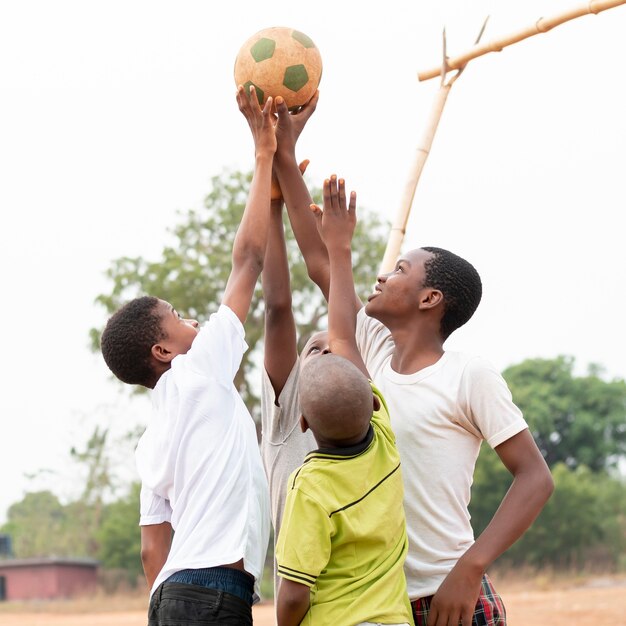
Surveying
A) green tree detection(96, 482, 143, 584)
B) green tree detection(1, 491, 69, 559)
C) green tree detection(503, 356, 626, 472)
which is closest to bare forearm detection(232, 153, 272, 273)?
green tree detection(96, 482, 143, 584)

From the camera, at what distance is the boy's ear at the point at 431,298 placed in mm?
3268

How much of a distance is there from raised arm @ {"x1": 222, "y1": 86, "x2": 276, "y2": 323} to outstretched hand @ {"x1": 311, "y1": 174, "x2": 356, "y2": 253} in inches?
8.2

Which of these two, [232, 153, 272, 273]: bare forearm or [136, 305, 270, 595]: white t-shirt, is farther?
[232, 153, 272, 273]: bare forearm

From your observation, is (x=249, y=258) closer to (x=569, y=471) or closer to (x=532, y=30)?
(x=532, y=30)

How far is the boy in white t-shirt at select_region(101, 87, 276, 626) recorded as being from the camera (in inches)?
111

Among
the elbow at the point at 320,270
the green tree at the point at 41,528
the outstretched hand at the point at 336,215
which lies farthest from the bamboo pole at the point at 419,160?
the green tree at the point at 41,528

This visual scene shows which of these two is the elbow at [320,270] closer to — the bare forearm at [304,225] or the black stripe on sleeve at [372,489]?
the bare forearm at [304,225]

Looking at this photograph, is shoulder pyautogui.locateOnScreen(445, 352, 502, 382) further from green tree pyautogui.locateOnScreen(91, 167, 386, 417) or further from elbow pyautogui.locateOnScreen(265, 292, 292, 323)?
green tree pyautogui.locateOnScreen(91, 167, 386, 417)

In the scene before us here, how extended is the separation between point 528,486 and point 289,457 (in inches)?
34.1

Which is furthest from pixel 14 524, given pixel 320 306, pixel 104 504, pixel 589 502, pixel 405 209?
pixel 405 209

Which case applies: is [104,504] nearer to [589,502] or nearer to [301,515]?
[589,502]

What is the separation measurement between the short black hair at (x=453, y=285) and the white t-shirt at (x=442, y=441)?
0.75 ft

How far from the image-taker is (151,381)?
10.9 ft

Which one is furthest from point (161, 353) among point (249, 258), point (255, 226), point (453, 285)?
point (453, 285)
